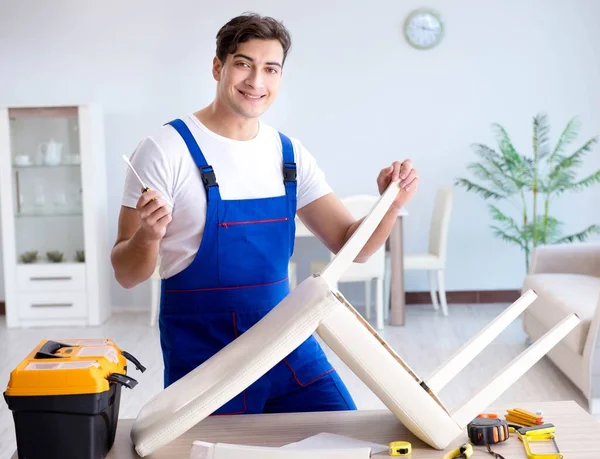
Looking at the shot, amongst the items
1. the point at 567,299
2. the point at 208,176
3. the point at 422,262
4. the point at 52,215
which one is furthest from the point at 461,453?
the point at 52,215

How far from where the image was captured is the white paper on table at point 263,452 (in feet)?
4.63

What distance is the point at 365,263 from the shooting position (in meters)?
A: 5.55

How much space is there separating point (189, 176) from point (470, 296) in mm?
4730

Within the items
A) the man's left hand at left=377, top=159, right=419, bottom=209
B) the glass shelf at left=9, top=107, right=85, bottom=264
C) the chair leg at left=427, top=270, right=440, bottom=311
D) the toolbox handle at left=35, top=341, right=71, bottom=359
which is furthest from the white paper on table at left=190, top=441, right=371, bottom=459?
the glass shelf at left=9, top=107, right=85, bottom=264

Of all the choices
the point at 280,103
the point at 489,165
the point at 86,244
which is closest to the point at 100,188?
the point at 86,244

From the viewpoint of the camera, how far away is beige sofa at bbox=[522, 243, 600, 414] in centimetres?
375

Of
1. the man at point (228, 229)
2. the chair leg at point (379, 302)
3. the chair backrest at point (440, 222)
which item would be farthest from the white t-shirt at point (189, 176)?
the chair backrest at point (440, 222)

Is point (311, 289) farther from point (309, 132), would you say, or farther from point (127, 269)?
point (309, 132)

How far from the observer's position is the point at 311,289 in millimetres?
1463

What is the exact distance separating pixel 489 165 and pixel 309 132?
4.26ft

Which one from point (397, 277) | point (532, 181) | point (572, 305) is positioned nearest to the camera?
point (572, 305)

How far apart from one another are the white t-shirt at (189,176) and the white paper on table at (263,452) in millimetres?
644

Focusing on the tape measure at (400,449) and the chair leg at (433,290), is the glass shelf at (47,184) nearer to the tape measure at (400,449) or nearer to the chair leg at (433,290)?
the chair leg at (433,290)

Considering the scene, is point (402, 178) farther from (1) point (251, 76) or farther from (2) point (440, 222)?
(2) point (440, 222)
